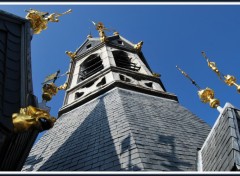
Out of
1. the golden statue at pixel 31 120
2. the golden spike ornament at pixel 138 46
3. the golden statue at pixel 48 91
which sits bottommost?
the golden statue at pixel 31 120

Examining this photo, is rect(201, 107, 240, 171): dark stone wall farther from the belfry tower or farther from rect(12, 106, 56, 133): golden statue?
rect(12, 106, 56, 133): golden statue

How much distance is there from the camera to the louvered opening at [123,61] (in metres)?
21.6

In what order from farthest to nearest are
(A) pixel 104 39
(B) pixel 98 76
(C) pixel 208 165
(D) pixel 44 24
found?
1. (A) pixel 104 39
2. (B) pixel 98 76
3. (D) pixel 44 24
4. (C) pixel 208 165

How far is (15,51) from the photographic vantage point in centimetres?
944

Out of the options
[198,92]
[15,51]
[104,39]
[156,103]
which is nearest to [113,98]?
[156,103]

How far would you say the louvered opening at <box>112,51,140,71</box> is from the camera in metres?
21.6

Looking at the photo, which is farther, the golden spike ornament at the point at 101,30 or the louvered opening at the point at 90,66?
the golden spike ornament at the point at 101,30

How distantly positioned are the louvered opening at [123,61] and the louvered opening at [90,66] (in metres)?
1.02

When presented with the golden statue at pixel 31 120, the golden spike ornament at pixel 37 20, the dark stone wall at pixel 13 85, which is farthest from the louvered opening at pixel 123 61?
the golden statue at pixel 31 120

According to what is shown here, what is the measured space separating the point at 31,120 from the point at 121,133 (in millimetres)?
3673

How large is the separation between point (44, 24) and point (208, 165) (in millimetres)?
7284

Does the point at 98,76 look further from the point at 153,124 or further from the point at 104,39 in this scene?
the point at 153,124

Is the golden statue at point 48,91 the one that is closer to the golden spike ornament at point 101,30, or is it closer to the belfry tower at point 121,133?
the belfry tower at point 121,133

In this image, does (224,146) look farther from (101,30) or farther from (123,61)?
(101,30)
